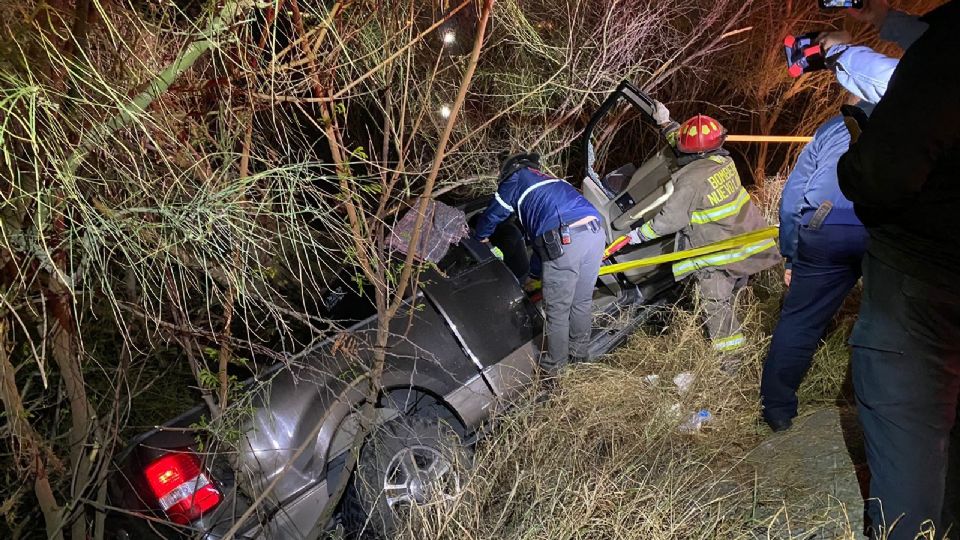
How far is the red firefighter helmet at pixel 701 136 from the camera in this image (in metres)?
4.17

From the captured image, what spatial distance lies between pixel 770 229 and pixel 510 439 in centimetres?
257

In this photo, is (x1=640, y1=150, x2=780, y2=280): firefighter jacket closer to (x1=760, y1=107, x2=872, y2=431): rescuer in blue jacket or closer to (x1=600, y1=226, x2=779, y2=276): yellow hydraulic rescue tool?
(x1=600, y1=226, x2=779, y2=276): yellow hydraulic rescue tool

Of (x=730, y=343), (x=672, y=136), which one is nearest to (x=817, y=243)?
(x=730, y=343)

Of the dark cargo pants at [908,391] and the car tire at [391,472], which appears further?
the car tire at [391,472]

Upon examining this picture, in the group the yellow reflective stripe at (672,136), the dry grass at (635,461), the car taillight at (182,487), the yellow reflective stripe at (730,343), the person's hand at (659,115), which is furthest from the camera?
the person's hand at (659,115)

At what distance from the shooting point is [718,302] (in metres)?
4.24

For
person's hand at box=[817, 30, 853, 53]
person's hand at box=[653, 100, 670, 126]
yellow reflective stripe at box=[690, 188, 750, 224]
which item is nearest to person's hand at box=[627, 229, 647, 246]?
yellow reflective stripe at box=[690, 188, 750, 224]

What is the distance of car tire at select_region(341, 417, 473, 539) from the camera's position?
9.36 feet

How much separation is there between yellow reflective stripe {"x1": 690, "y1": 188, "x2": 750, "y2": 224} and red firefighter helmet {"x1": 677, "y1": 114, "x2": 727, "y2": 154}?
1.32 ft

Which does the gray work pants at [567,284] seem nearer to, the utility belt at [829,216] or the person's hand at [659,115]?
the person's hand at [659,115]

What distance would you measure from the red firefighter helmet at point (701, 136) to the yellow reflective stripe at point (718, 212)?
402mm

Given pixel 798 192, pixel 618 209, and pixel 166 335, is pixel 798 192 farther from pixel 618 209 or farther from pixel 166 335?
pixel 166 335

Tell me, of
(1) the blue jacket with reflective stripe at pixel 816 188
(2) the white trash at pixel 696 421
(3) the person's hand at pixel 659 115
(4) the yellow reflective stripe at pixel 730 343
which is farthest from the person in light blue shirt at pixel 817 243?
(3) the person's hand at pixel 659 115

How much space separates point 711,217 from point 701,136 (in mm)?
558
